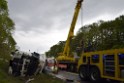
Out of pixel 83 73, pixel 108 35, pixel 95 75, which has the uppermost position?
pixel 108 35

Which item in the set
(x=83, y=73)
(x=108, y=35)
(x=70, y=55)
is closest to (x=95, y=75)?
(x=83, y=73)

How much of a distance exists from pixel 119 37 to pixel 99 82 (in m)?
37.5

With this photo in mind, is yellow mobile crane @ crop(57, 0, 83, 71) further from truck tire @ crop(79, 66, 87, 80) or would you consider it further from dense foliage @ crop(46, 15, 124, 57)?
dense foliage @ crop(46, 15, 124, 57)

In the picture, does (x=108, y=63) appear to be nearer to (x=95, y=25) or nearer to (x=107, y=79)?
(x=107, y=79)

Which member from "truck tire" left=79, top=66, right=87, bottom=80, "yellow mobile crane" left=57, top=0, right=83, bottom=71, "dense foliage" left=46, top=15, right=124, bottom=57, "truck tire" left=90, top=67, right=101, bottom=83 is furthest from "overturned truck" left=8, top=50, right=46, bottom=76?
"dense foliage" left=46, top=15, right=124, bottom=57

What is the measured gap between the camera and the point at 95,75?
18.5 meters

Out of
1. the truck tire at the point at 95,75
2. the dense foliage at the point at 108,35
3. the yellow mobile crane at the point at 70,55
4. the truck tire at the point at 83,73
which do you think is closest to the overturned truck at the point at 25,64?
the truck tire at the point at 83,73

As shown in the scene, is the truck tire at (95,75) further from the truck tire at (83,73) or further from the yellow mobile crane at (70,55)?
the yellow mobile crane at (70,55)

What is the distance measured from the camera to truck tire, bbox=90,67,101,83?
18123mm

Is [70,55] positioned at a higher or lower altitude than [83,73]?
higher

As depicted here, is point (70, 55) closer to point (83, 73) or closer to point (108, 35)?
point (83, 73)

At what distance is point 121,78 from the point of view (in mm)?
15695

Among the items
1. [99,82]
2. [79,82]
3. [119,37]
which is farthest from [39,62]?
[119,37]

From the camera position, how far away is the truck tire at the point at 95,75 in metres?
18.1
